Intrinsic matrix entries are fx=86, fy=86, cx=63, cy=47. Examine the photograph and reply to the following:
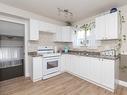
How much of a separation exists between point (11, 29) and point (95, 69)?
3.03 m

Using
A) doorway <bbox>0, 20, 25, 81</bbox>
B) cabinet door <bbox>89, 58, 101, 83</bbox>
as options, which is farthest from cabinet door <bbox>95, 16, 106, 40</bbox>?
doorway <bbox>0, 20, 25, 81</bbox>

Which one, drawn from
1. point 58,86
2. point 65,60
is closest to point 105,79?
point 58,86

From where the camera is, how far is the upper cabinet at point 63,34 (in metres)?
3.87

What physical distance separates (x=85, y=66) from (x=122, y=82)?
3.75 feet

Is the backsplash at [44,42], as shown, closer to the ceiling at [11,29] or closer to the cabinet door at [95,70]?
the ceiling at [11,29]

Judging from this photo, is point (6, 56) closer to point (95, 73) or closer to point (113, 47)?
point (95, 73)

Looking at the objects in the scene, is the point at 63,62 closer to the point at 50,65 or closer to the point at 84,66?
the point at 50,65

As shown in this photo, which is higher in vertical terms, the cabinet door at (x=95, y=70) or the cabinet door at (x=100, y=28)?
the cabinet door at (x=100, y=28)

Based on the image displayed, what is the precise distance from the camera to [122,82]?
255 cm

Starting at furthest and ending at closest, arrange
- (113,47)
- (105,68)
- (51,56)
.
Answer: (51,56) → (113,47) → (105,68)

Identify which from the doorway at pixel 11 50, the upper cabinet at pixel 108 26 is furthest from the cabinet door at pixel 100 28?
the doorway at pixel 11 50

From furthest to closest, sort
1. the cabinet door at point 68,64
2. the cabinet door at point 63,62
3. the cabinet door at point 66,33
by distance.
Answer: the cabinet door at point 66,33 < the cabinet door at point 63,62 < the cabinet door at point 68,64

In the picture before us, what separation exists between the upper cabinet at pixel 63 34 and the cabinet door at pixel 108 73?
2.11 m

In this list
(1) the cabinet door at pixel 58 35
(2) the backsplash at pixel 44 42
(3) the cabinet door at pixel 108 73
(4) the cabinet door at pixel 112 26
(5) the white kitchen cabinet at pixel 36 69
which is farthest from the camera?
(1) the cabinet door at pixel 58 35
